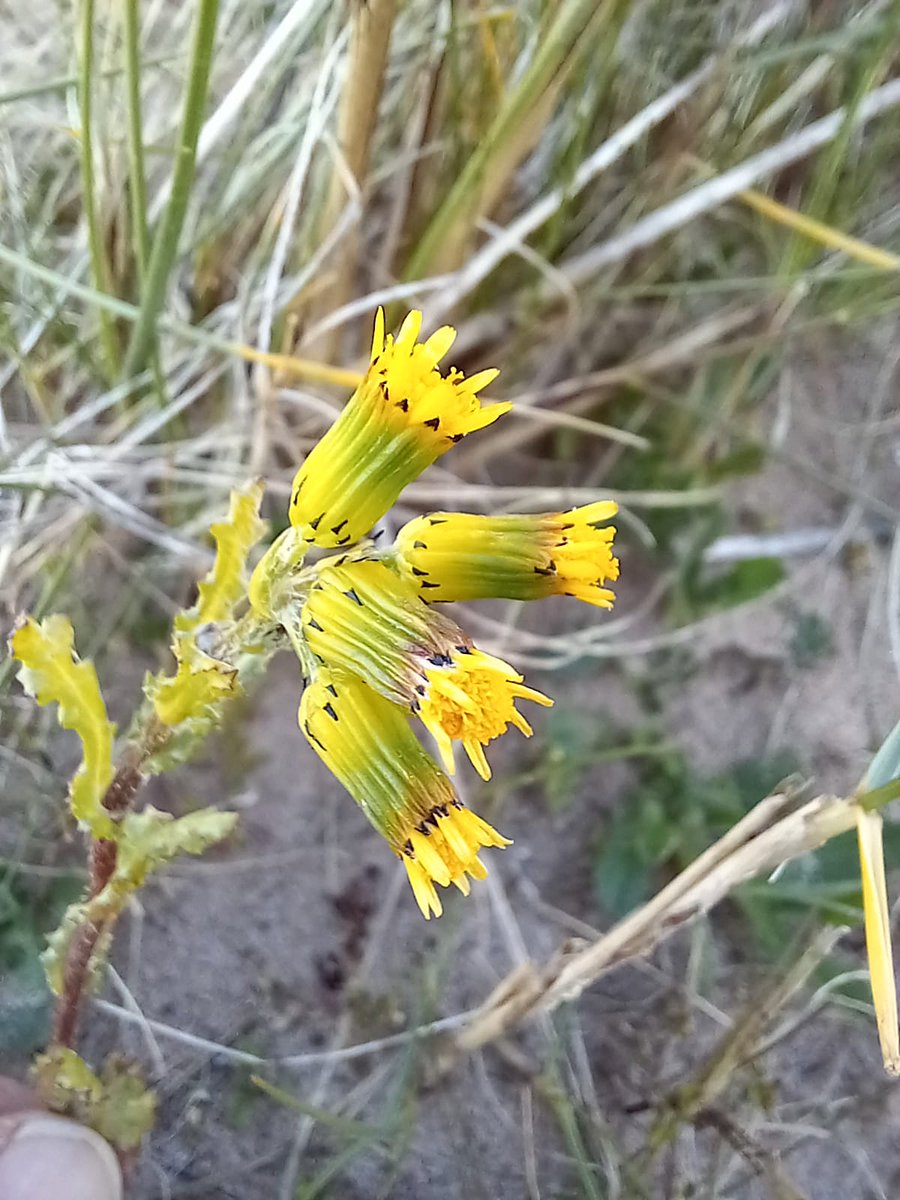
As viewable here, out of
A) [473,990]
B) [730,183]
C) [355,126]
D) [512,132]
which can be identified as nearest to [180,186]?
[355,126]

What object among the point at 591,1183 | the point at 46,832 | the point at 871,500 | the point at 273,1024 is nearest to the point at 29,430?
the point at 46,832

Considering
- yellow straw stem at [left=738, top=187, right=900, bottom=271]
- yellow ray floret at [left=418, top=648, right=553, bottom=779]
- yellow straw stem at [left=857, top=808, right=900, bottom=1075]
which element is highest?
yellow ray floret at [left=418, top=648, right=553, bottom=779]

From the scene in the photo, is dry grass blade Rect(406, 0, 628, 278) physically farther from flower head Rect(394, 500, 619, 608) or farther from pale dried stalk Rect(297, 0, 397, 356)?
flower head Rect(394, 500, 619, 608)

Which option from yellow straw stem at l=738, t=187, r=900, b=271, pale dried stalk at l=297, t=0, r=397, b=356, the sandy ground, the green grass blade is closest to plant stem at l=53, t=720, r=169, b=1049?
the sandy ground

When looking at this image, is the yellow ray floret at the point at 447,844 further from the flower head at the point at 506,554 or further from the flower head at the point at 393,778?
the flower head at the point at 506,554

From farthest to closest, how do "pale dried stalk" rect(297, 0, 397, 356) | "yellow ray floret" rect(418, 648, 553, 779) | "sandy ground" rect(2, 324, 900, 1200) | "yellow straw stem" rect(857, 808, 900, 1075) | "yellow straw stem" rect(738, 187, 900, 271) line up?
"yellow straw stem" rect(738, 187, 900, 271)
"sandy ground" rect(2, 324, 900, 1200)
"pale dried stalk" rect(297, 0, 397, 356)
"yellow straw stem" rect(857, 808, 900, 1075)
"yellow ray floret" rect(418, 648, 553, 779)

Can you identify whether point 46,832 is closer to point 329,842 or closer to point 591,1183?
point 329,842

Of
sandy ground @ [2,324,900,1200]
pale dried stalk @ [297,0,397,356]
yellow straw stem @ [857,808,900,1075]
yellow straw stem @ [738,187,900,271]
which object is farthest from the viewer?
yellow straw stem @ [738,187,900,271]
